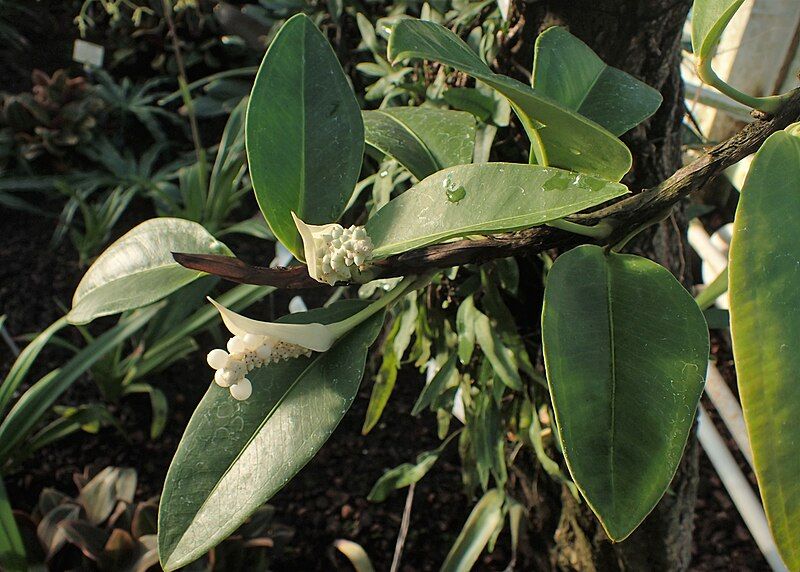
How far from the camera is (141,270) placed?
538mm

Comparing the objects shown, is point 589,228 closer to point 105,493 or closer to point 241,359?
point 241,359

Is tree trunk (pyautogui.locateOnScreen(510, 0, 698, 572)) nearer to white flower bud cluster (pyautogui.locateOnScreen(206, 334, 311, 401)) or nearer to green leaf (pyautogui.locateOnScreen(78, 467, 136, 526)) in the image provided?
white flower bud cluster (pyautogui.locateOnScreen(206, 334, 311, 401))

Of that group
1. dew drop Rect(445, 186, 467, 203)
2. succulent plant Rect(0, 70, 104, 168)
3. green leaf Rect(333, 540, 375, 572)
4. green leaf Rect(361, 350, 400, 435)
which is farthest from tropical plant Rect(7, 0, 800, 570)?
succulent plant Rect(0, 70, 104, 168)

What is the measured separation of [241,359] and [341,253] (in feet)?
0.29

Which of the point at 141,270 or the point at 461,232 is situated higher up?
the point at 461,232

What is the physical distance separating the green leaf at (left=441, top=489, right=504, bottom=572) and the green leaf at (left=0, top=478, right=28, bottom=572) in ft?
1.98

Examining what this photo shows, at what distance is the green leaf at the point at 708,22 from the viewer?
378 millimetres

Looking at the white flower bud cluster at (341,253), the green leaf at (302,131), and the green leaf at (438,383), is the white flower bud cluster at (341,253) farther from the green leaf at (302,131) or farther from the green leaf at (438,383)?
the green leaf at (438,383)

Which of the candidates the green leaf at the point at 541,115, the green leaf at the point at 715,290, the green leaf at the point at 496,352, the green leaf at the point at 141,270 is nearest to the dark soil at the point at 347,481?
the green leaf at the point at 496,352

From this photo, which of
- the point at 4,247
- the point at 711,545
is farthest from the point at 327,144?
the point at 4,247

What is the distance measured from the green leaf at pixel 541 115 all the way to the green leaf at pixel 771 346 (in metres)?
0.09

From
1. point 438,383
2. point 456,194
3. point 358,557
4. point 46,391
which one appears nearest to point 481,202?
point 456,194

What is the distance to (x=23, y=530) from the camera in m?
1.11

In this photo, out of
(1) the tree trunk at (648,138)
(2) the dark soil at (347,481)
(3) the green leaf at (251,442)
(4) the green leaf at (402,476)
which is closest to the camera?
(3) the green leaf at (251,442)
